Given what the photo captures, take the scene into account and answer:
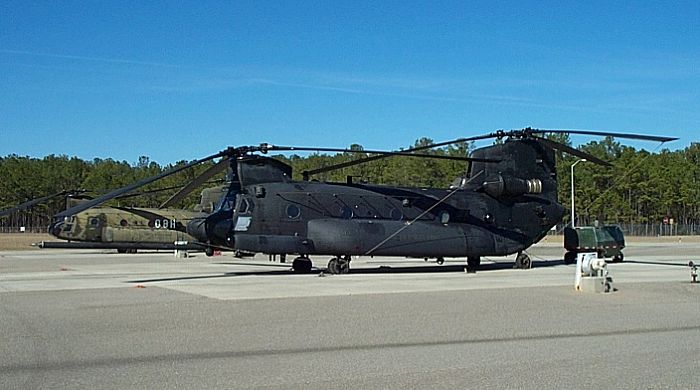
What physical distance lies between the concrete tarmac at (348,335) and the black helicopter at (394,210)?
145 inches

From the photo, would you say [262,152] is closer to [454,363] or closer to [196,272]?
[196,272]

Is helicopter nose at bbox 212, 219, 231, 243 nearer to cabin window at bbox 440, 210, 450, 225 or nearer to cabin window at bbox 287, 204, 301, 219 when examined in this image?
cabin window at bbox 287, 204, 301, 219

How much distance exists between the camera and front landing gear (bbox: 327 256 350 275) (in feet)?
87.4

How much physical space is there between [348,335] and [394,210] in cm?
1548

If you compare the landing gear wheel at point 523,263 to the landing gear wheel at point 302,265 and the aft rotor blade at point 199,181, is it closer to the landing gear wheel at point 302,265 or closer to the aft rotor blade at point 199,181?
the landing gear wheel at point 302,265

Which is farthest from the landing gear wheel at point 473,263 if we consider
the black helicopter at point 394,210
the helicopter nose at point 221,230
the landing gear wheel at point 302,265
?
the helicopter nose at point 221,230

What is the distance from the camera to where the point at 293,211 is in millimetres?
26328

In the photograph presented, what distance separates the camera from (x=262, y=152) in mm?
25703

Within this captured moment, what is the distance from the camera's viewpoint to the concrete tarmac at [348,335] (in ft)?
29.9

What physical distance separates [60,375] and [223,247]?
16936mm

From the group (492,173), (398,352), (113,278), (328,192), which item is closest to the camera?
(398,352)

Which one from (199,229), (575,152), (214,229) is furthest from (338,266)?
(575,152)

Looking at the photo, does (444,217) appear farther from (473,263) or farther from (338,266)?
(338,266)

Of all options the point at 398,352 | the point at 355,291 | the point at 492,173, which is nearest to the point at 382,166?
the point at 492,173
